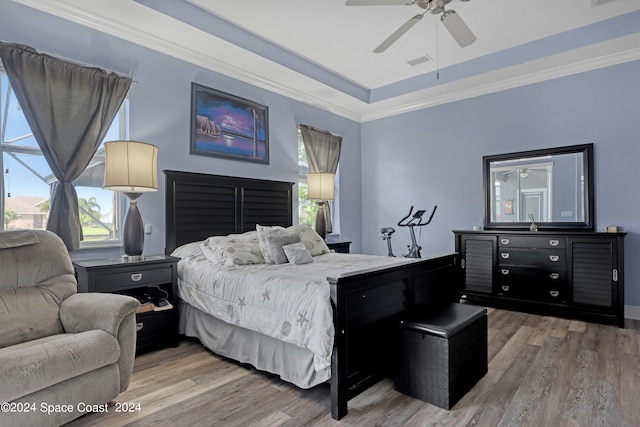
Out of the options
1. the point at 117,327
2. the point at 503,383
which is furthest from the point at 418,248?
the point at 117,327

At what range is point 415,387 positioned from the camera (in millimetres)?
2242

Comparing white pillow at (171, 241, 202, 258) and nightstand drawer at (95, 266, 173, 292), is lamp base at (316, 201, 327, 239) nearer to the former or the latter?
white pillow at (171, 241, 202, 258)

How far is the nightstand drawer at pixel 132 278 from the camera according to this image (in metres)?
2.71

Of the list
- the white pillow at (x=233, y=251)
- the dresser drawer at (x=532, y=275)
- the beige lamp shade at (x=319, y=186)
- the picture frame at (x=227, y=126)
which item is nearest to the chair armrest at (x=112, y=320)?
the white pillow at (x=233, y=251)

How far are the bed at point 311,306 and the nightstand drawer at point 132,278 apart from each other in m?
0.21

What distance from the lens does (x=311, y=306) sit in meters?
2.15

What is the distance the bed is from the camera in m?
2.07

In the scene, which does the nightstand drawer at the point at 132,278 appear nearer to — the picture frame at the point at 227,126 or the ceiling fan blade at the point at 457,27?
the picture frame at the point at 227,126

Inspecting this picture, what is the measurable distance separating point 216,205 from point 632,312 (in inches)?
186

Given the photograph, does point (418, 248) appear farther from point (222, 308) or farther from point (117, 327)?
point (117, 327)

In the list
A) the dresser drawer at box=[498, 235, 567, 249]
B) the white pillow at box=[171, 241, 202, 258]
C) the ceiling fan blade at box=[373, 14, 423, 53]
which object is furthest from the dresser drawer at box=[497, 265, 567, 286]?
the white pillow at box=[171, 241, 202, 258]

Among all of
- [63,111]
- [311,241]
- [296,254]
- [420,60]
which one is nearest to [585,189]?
[420,60]

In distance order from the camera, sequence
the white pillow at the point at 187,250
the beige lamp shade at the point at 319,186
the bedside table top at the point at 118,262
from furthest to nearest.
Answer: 1. the beige lamp shade at the point at 319,186
2. the white pillow at the point at 187,250
3. the bedside table top at the point at 118,262

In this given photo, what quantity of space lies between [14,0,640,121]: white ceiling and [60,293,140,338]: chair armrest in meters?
2.36
